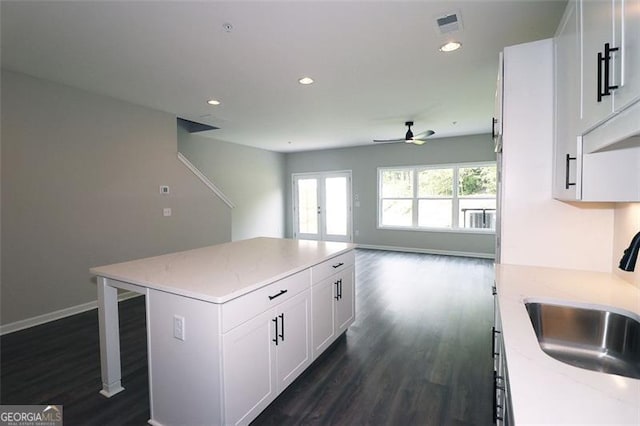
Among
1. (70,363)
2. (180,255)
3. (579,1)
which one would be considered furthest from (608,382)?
(70,363)

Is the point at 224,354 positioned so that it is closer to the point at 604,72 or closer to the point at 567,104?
the point at 604,72

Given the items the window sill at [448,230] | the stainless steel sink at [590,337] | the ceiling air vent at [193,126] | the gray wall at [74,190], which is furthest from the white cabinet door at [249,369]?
the window sill at [448,230]

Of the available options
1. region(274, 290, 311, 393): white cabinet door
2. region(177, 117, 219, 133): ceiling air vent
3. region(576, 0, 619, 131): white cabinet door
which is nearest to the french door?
region(177, 117, 219, 133): ceiling air vent

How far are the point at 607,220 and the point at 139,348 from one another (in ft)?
12.0

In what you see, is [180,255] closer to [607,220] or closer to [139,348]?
[139,348]

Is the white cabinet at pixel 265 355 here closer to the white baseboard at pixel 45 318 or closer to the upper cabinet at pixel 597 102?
the upper cabinet at pixel 597 102

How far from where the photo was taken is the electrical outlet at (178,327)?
64.6 inches

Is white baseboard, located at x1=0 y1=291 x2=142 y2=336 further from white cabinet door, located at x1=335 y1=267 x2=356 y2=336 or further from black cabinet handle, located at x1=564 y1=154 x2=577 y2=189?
black cabinet handle, located at x1=564 y1=154 x2=577 y2=189

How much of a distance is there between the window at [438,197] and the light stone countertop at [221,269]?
15.6 feet

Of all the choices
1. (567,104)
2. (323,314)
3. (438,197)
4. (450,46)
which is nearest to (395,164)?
(438,197)

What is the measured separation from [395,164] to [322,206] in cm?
233

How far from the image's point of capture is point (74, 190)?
3588 mm

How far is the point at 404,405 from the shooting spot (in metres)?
2.03

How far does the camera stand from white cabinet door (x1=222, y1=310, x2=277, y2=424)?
158 centimetres
